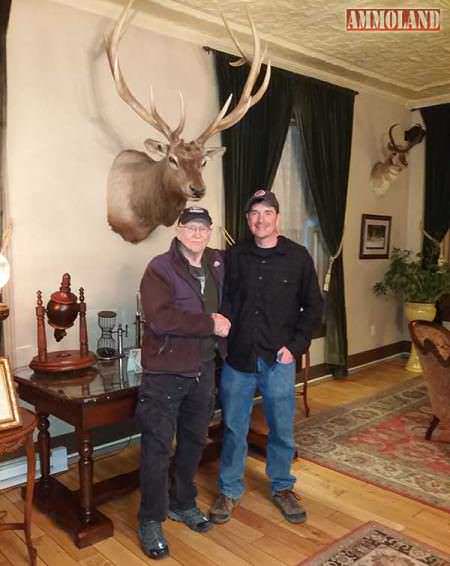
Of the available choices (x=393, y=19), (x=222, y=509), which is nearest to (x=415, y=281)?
(x=393, y=19)

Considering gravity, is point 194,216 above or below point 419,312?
above

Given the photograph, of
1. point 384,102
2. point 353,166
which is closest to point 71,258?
point 353,166

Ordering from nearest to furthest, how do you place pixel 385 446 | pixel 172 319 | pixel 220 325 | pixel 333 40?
1. pixel 172 319
2. pixel 220 325
3. pixel 385 446
4. pixel 333 40

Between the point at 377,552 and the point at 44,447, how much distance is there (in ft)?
5.70

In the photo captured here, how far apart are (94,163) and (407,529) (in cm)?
272

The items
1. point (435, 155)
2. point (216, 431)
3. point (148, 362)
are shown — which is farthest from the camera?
point (435, 155)

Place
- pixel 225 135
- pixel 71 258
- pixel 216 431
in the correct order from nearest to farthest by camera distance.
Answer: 1. pixel 71 258
2. pixel 216 431
3. pixel 225 135

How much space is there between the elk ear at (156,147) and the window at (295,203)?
1.51 m

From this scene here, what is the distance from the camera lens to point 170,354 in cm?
235

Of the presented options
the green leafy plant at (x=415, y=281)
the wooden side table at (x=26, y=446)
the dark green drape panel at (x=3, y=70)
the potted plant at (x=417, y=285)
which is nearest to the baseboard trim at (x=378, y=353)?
the potted plant at (x=417, y=285)

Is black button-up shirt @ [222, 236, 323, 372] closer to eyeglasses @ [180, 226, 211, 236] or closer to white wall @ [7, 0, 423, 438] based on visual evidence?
eyeglasses @ [180, 226, 211, 236]

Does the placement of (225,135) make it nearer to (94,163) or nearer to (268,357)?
(94,163)

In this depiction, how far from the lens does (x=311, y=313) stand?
8.73 feet

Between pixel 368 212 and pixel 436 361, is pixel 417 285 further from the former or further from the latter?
pixel 436 361
